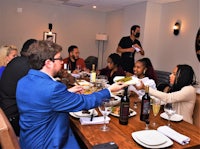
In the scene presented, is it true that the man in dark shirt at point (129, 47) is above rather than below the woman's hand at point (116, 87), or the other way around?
above

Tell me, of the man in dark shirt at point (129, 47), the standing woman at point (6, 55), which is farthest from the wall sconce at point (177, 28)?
the standing woman at point (6, 55)

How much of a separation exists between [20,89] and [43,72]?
19cm

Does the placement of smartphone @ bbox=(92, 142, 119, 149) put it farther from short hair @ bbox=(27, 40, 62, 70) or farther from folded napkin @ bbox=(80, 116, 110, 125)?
short hair @ bbox=(27, 40, 62, 70)

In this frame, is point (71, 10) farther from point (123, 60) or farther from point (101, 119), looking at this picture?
point (101, 119)

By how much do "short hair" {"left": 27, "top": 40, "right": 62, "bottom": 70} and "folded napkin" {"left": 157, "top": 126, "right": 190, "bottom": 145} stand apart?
34.5 inches

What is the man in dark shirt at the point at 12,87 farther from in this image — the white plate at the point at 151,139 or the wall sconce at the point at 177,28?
the wall sconce at the point at 177,28

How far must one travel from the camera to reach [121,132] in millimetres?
1270

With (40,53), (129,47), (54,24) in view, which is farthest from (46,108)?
(54,24)

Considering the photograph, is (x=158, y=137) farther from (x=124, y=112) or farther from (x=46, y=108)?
(x=46, y=108)

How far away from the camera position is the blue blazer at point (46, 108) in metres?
1.16

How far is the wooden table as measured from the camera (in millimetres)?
1146

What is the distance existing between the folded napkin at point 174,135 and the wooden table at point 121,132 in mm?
25

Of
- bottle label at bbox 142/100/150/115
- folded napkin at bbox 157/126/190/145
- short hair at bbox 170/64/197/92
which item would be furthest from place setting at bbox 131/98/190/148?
short hair at bbox 170/64/197/92

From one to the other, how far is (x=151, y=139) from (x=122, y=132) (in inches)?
7.5
